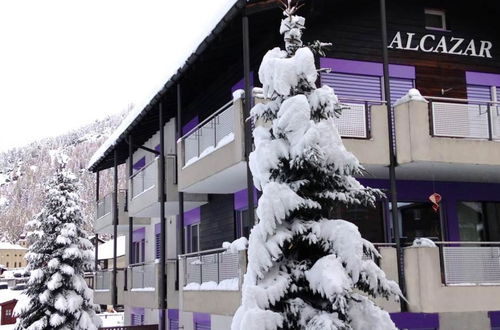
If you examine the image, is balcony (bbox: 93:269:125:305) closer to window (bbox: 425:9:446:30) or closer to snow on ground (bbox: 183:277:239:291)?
snow on ground (bbox: 183:277:239:291)

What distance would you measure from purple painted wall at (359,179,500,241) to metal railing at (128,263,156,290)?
8.49 metres

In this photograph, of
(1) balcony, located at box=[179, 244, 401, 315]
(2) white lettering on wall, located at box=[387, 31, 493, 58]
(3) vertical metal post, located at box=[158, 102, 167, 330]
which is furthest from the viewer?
(3) vertical metal post, located at box=[158, 102, 167, 330]

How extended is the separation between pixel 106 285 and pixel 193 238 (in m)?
6.94

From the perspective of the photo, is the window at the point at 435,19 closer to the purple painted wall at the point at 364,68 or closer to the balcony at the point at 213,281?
the purple painted wall at the point at 364,68

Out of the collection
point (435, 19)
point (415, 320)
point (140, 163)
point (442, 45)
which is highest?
point (435, 19)

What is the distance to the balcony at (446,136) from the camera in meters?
12.9

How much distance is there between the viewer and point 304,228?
7.97 meters

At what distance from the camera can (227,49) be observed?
16734mm

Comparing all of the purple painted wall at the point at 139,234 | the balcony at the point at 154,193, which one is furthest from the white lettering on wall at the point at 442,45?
the purple painted wall at the point at 139,234

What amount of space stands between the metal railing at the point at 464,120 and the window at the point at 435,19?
3975 millimetres

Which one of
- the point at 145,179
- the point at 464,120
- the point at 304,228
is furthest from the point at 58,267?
the point at 304,228

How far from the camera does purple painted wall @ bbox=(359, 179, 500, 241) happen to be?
15477mm

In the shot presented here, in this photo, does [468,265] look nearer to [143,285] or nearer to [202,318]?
[202,318]

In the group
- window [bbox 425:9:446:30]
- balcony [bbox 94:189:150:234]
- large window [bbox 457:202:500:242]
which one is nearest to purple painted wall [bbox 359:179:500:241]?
large window [bbox 457:202:500:242]
